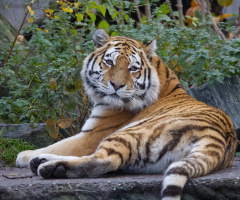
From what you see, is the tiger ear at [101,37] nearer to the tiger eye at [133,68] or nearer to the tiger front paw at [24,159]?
the tiger eye at [133,68]

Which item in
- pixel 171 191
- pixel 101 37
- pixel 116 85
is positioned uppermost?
pixel 101 37

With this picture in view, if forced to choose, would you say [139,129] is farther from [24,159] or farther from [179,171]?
[24,159]

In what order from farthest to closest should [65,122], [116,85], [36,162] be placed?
[65,122] → [116,85] → [36,162]

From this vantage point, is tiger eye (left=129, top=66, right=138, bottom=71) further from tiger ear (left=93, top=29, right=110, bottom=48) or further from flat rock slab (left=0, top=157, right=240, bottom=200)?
flat rock slab (left=0, top=157, right=240, bottom=200)

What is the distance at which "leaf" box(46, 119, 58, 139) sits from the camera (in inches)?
185

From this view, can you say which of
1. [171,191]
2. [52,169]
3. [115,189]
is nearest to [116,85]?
[52,169]

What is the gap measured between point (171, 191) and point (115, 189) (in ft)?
1.55

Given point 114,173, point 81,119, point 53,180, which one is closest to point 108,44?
point 81,119

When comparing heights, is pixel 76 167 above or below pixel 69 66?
below

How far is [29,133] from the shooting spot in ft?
16.5

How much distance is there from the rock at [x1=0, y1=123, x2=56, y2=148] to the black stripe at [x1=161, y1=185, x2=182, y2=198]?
2713 mm

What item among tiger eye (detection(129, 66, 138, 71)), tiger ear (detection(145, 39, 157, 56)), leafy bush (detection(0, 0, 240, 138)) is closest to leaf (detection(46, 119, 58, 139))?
leafy bush (detection(0, 0, 240, 138))

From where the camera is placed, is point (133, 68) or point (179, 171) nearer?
point (179, 171)

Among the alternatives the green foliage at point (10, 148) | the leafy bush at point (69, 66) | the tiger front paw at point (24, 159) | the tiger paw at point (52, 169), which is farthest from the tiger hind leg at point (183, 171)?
the green foliage at point (10, 148)
